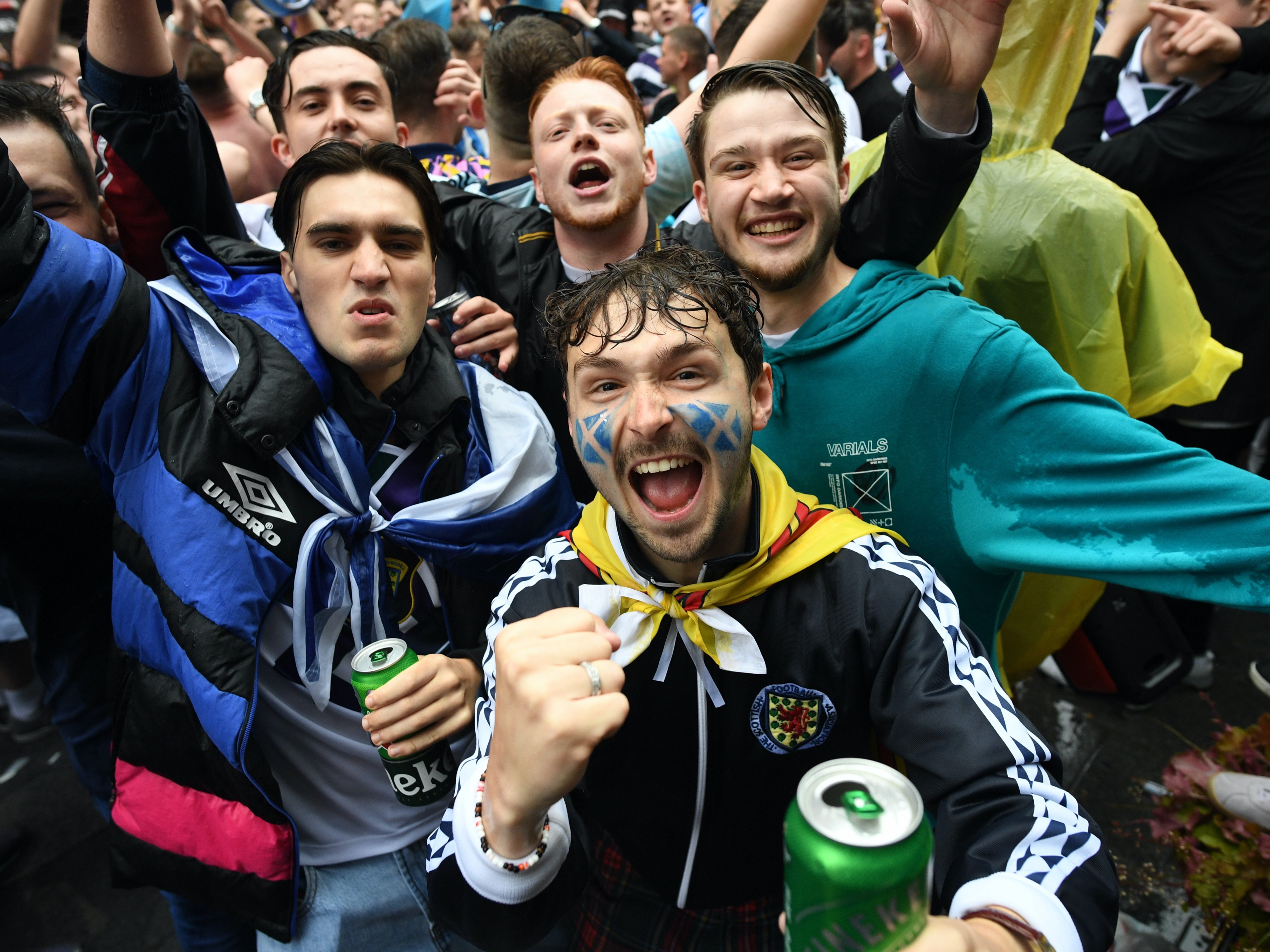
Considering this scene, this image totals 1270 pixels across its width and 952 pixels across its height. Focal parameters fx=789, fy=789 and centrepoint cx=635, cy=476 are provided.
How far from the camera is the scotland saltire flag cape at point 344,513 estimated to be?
5.77 ft

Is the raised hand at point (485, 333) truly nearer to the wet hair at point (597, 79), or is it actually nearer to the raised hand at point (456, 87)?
the wet hair at point (597, 79)

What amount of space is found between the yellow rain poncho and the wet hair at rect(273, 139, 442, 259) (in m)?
1.52

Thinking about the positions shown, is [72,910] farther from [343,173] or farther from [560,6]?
[560,6]

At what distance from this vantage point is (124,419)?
1746mm

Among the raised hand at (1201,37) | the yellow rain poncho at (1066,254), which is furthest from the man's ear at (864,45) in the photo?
→ the yellow rain poncho at (1066,254)

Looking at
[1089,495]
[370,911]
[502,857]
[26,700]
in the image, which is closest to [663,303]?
[1089,495]

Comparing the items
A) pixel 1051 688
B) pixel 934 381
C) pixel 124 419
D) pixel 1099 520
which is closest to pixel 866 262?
pixel 934 381

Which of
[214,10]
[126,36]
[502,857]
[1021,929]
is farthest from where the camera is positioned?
[214,10]

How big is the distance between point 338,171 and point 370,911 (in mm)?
1848

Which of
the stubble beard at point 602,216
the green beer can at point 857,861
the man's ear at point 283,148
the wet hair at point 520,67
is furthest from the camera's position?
the wet hair at point 520,67

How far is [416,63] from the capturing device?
378cm

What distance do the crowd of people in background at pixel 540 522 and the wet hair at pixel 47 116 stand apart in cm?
1

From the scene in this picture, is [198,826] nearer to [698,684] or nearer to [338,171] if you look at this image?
[698,684]

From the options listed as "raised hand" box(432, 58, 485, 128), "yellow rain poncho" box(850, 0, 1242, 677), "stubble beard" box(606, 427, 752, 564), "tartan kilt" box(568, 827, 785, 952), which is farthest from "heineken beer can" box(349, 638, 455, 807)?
"raised hand" box(432, 58, 485, 128)
